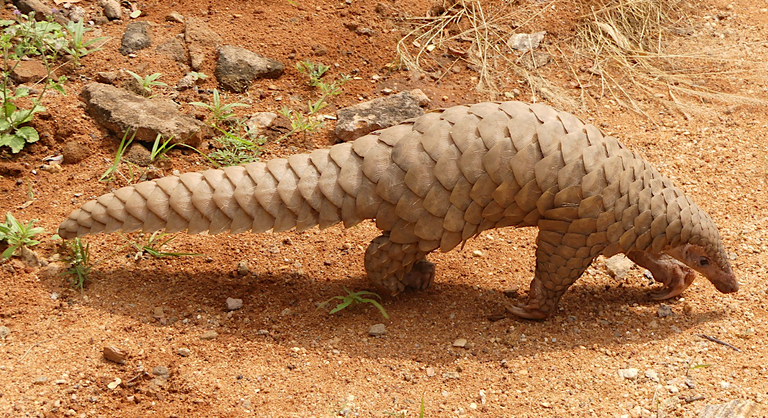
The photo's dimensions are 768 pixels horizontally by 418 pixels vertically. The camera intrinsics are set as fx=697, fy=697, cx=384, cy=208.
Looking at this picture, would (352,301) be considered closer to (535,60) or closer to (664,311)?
(664,311)

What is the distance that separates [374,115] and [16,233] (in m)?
2.63

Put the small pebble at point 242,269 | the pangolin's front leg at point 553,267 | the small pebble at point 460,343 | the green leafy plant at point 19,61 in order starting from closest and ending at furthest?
1. the pangolin's front leg at point 553,267
2. the small pebble at point 460,343
3. the small pebble at point 242,269
4. the green leafy plant at point 19,61

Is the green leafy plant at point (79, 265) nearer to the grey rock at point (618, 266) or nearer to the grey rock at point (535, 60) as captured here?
the grey rock at point (618, 266)

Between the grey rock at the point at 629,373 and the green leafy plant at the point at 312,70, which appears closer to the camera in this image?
the grey rock at the point at 629,373

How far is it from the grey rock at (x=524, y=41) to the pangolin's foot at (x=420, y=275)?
3.41 m

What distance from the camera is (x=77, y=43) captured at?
213 inches

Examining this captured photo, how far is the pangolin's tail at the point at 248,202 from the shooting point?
3.76m

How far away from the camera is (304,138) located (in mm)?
5469

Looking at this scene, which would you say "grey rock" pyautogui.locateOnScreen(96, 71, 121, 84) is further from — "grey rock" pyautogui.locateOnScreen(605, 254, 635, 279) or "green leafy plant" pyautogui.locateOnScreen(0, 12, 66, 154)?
"grey rock" pyautogui.locateOnScreen(605, 254, 635, 279)

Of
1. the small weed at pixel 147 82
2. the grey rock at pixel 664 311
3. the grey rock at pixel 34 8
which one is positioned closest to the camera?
the grey rock at pixel 664 311

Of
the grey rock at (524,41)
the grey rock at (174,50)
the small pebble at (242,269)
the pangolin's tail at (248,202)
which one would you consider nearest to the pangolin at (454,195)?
the pangolin's tail at (248,202)

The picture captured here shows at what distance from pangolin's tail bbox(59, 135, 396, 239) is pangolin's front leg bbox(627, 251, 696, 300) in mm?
1811

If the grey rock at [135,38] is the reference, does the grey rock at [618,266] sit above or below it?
below

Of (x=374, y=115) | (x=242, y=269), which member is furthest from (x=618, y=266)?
(x=242, y=269)
